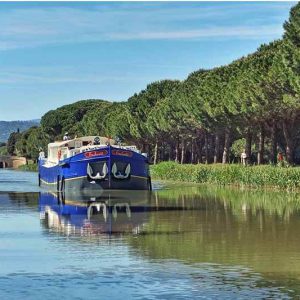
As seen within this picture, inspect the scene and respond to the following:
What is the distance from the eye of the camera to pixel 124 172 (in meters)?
50.5

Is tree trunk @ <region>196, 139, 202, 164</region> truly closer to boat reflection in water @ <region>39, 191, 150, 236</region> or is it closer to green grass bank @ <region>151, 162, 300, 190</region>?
green grass bank @ <region>151, 162, 300, 190</region>

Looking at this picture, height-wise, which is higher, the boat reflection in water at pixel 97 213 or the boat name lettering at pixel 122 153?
the boat name lettering at pixel 122 153

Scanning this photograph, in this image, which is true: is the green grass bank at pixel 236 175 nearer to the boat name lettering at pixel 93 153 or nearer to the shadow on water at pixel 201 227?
the shadow on water at pixel 201 227

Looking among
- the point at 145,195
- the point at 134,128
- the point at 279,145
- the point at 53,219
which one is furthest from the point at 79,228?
the point at 134,128

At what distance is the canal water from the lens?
1461 cm

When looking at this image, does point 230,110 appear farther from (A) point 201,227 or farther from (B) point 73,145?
(A) point 201,227

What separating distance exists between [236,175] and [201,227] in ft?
101

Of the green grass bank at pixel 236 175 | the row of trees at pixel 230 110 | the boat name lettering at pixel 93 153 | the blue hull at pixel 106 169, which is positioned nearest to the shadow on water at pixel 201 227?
the green grass bank at pixel 236 175

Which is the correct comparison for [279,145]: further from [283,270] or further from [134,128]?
[283,270]

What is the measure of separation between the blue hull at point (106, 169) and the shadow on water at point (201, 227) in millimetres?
4936

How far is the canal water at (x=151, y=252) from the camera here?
1461cm

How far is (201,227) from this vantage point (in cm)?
2603

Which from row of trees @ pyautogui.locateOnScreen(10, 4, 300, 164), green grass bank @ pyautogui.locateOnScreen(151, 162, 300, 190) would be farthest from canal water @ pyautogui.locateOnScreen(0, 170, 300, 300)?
row of trees @ pyautogui.locateOnScreen(10, 4, 300, 164)

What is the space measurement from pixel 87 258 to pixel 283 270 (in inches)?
171
